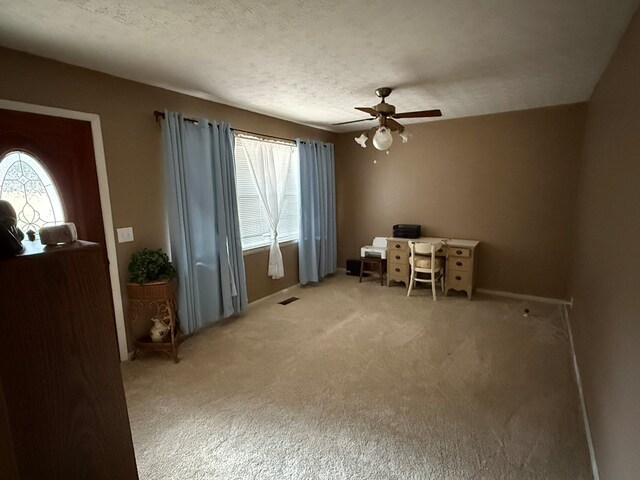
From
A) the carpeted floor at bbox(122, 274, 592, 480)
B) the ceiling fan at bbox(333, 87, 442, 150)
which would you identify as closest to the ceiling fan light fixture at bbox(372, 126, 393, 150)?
the ceiling fan at bbox(333, 87, 442, 150)

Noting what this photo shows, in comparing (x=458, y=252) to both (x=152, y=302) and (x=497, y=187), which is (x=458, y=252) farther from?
(x=152, y=302)

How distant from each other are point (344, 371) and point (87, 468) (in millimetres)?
1909

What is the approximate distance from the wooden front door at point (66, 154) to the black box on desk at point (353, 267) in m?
3.72

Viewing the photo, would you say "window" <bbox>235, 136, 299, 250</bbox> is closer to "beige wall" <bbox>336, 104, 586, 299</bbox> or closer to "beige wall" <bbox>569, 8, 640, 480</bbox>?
"beige wall" <bbox>336, 104, 586, 299</bbox>

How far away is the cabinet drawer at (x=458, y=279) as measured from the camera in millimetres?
4312

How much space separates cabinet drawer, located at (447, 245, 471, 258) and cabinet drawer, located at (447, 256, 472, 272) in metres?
0.04

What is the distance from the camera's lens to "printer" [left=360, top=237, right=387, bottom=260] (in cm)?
506

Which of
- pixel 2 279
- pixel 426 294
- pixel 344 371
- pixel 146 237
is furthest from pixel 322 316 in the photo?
pixel 2 279

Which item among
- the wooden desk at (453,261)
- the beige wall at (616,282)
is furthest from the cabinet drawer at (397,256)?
the beige wall at (616,282)

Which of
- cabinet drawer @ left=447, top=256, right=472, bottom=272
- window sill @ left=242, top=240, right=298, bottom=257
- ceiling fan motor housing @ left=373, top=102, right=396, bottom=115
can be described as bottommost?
cabinet drawer @ left=447, top=256, right=472, bottom=272

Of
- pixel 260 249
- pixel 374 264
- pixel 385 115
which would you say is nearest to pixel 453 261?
pixel 374 264

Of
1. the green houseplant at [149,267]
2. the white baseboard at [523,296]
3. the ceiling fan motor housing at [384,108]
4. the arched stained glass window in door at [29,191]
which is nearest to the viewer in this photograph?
the arched stained glass window in door at [29,191]

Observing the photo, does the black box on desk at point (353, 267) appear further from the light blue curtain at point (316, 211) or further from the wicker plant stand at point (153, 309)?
the wicker plant stand at point (153, 309)

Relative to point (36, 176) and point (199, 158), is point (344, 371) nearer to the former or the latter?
point (199, 158)
